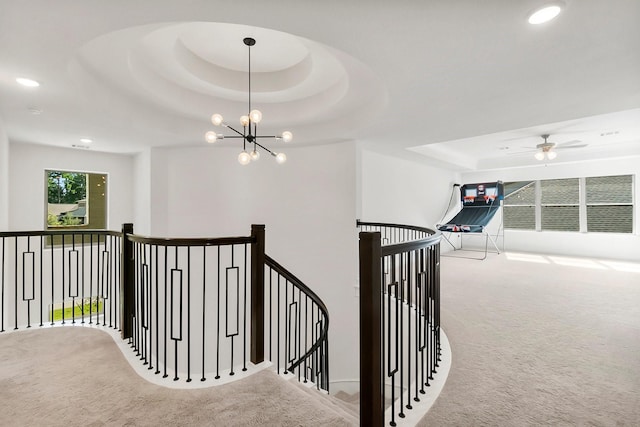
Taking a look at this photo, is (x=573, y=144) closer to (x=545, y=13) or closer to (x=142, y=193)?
(x=545, y=13)

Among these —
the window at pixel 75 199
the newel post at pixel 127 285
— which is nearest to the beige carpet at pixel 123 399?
the newel post at pixel 127 285

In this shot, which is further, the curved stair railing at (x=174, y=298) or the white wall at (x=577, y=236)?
the white wall at (x=577, y=236)

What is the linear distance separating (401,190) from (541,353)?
14.7 ft

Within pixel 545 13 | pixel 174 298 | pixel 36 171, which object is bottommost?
pixel 174 298

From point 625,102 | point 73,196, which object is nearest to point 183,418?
point 625,102

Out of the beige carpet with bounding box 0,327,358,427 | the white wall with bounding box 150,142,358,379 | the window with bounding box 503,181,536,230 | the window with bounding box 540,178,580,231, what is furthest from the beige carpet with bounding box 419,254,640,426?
the window with bounding box 503,181,536,230

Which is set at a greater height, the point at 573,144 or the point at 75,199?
the point at 573,144

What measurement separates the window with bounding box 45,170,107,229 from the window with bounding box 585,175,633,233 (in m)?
11.2

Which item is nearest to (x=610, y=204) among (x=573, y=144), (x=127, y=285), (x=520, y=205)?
(x=520, y=205)

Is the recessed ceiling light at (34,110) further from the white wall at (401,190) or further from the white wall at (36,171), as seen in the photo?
the white wall at (401,190)

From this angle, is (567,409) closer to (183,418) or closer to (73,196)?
(183,418)

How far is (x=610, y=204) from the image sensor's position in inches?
274

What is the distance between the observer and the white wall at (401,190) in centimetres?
568

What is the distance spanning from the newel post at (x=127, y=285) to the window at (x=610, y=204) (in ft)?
31.0
